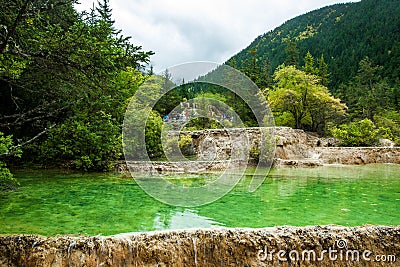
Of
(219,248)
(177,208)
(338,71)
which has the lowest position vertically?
(219,248)

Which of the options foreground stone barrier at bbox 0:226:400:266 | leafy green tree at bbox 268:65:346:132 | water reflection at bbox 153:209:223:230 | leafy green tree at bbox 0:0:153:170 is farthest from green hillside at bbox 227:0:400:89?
foreground stone barrier at bbox 0:226:400:266

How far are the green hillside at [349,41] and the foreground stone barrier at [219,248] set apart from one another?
24333mm

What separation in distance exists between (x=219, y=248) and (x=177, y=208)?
2.26 meters

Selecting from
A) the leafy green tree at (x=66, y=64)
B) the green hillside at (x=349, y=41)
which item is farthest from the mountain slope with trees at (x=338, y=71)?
the leafy green tree at (x=66, y=64)

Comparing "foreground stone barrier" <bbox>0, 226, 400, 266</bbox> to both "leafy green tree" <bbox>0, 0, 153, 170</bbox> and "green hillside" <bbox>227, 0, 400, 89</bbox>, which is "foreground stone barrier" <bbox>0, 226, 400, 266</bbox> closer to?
"leafy green tree" <bbox>0, 0, 153, 170</bbox>

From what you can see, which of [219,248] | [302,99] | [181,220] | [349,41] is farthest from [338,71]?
[219,248]

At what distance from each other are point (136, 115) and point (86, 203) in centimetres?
665

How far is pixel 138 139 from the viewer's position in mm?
12836

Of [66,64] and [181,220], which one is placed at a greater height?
[66,64]

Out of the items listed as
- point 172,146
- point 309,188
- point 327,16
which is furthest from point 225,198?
point 327,16

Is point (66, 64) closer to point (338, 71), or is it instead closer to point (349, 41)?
point (338, 71)

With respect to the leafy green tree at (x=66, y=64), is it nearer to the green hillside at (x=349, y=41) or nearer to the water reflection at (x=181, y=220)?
the water reflection at (x=181, y=220)

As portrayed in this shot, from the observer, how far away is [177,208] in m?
6.09

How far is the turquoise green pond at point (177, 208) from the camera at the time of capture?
190 inches
